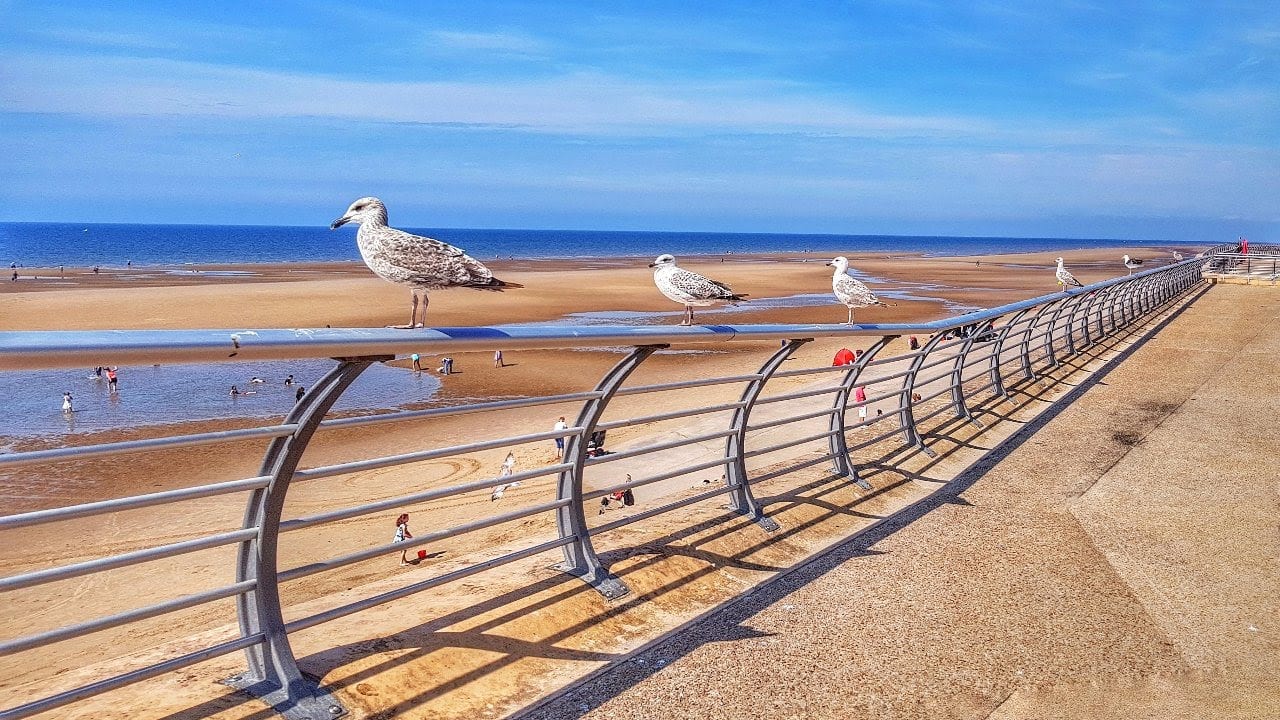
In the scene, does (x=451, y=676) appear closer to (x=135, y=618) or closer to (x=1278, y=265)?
(x=135, y=618)

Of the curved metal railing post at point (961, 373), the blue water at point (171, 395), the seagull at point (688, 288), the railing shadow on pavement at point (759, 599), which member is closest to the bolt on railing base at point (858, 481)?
the railing shadow on pavement at point (759, 599)

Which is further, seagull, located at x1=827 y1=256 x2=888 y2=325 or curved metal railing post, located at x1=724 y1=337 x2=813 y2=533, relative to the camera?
seagull, located at x1=827 y1=256 x2=888 y2=325

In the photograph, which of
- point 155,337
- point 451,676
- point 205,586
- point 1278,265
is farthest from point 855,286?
point 1278,265

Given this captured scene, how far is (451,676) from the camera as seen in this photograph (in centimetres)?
329

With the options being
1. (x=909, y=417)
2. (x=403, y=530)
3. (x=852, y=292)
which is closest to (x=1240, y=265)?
(x=852, y=292)

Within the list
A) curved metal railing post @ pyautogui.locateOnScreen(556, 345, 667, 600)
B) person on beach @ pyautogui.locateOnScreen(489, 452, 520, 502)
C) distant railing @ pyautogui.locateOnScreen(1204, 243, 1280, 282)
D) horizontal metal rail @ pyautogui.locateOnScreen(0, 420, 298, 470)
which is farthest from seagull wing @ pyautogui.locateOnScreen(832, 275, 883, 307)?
distant railing @ pyautogui.locateOnScreen(1204, 243, 1280, 282)

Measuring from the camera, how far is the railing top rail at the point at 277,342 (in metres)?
2.08

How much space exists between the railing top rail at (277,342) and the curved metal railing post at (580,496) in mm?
196

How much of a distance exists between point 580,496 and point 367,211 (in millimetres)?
3979

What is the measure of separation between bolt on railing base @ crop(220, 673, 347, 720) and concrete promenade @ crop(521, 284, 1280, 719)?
646 millimetres

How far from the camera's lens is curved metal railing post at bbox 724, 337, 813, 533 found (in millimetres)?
4977

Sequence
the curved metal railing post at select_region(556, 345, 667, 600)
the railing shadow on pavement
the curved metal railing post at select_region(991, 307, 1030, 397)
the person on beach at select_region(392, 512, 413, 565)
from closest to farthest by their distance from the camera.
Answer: the railing shadow on pavement
the curved metal railing post at select_region(556, 345, 667, 600)
the person on beach at select_region(392, 512, 413, 565)
the curved metal railing post at select_region(991, 307, 1030, 397)

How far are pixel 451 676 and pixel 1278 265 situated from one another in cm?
3801

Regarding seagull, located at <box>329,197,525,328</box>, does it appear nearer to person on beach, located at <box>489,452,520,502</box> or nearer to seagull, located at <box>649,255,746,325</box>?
person on beach, located at <box>489,452,520,502</box>
